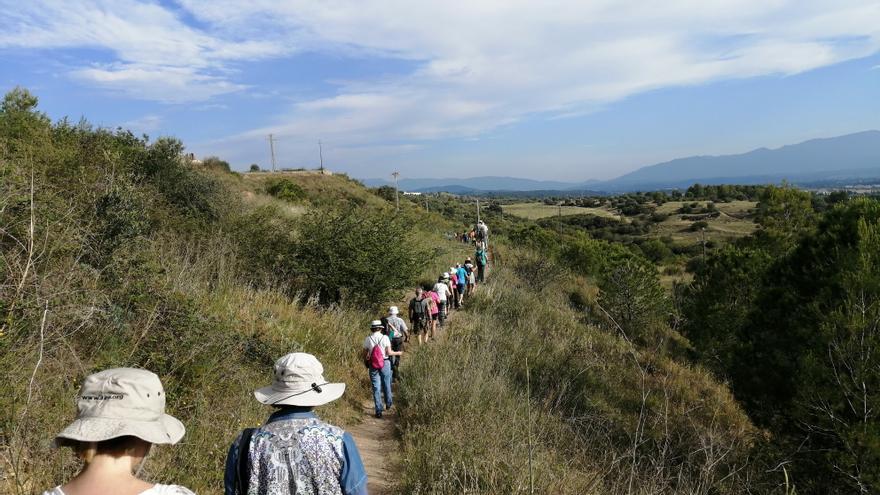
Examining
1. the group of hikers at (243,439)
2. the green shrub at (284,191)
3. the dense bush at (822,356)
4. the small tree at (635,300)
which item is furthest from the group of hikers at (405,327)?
the green shrub at (284,191)

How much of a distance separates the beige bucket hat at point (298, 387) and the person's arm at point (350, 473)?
260mm

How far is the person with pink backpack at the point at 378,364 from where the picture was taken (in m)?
7.93

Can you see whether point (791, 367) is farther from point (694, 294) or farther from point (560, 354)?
point (694, 294)

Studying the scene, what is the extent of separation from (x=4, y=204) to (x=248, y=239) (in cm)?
732

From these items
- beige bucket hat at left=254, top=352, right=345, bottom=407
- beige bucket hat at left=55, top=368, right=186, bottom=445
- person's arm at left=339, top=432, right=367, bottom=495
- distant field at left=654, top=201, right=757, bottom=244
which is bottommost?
distant field at left=654, top=201, right=757, bottom=244

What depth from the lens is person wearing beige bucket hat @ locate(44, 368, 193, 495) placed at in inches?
64.3

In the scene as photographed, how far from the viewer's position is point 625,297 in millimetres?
21219

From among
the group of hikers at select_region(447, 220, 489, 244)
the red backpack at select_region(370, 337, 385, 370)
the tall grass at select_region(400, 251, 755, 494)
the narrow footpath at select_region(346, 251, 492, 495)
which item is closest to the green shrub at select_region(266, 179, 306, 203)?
the group of hikers at select_region(447, 220, 489, 244)

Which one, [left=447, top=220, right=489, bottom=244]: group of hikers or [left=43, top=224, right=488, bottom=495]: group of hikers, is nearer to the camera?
[left=43, top=224, right=488, bottom=495]: group of hikers

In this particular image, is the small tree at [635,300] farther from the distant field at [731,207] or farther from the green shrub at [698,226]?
the distant field at [731,207]

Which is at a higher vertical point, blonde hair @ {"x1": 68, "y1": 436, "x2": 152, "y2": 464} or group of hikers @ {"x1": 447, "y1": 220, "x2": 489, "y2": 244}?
blonde hair @ {"x1": 68, "y1": 436, "x2": 152, "y2": 464}

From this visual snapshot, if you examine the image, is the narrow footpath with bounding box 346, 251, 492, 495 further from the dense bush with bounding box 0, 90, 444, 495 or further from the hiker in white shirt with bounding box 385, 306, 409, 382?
the hiker in white shirt with bounding box 385, 306, 409, 382

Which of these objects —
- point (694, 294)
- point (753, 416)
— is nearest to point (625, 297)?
A: point (694, 294)

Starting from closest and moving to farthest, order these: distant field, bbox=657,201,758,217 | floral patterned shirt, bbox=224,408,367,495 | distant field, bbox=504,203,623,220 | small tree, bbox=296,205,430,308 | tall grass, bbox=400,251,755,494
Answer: floral patterned shirt, bbox=224,408,367,495
tall grass, bbox=400,251,755,494
small tree, bbox=296,205,430,308
distant field, bbox=657,201,758,217
distant field, bbox=504,203,623,220
